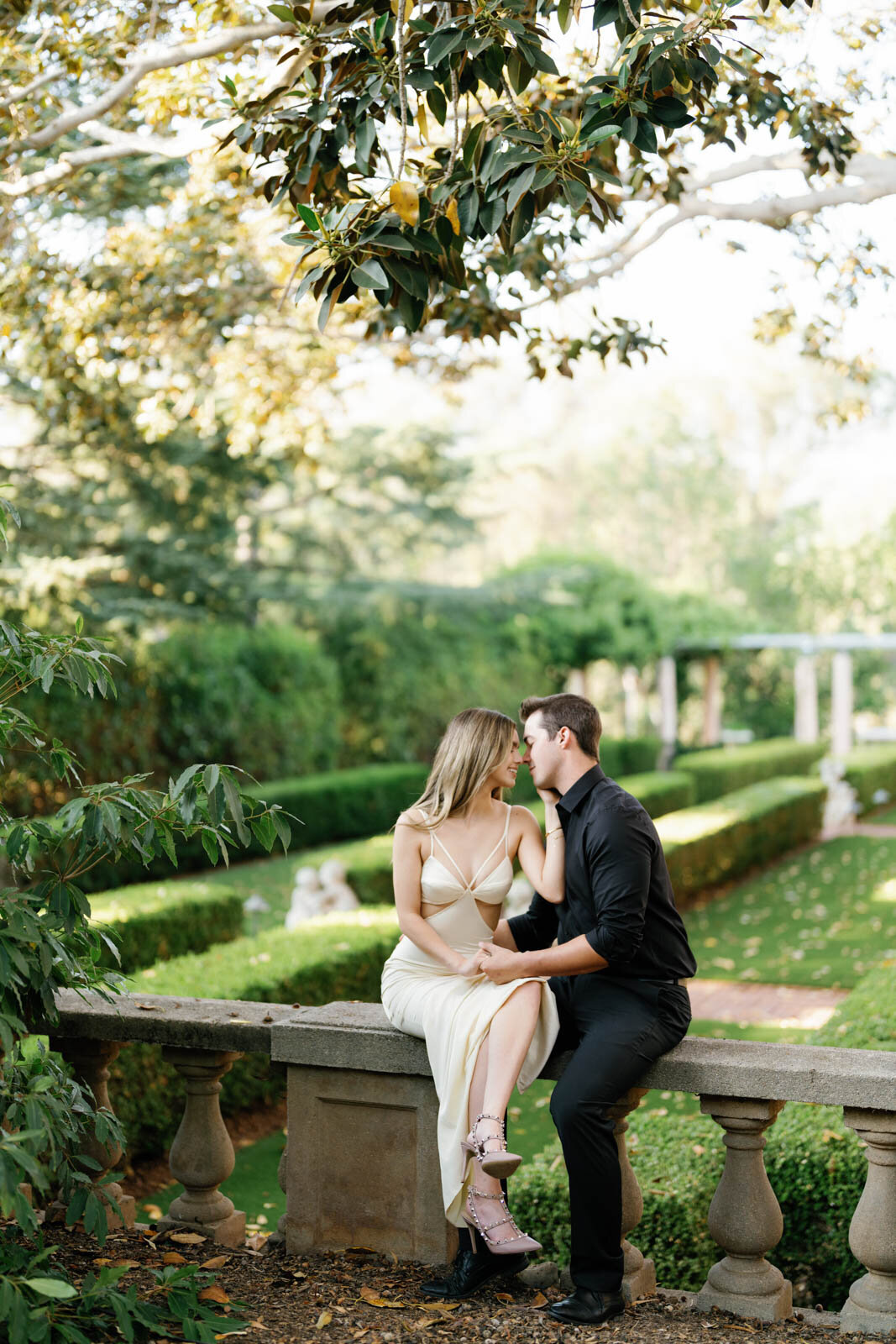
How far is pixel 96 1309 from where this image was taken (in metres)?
2.71

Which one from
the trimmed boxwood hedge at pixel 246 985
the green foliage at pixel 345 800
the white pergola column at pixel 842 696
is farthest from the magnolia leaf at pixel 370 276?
the white pergola column at pixel 842 696

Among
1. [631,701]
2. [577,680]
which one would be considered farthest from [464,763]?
[631,701]

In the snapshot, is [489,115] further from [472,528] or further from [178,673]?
[472,528]

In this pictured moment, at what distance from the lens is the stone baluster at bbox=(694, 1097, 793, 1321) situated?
3.00 metres

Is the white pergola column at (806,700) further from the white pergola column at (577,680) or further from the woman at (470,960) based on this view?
the woman at (470,960)

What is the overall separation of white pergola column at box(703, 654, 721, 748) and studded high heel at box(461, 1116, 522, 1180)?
23.5 metres

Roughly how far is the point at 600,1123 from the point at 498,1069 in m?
0.27

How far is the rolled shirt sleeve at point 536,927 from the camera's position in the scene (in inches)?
137

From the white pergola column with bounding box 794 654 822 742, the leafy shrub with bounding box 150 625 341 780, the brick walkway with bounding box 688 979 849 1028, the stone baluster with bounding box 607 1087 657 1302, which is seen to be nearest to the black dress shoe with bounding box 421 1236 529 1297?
the stone baluster with bounding box 607 1087 657 1302

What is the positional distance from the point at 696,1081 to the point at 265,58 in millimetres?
5191

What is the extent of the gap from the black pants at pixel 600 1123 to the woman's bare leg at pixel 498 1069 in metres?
0.13

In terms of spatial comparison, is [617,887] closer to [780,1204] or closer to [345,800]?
[780,1204]

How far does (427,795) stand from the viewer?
11.2ft

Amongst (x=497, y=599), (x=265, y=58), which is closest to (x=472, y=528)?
(x=497, y=599)
